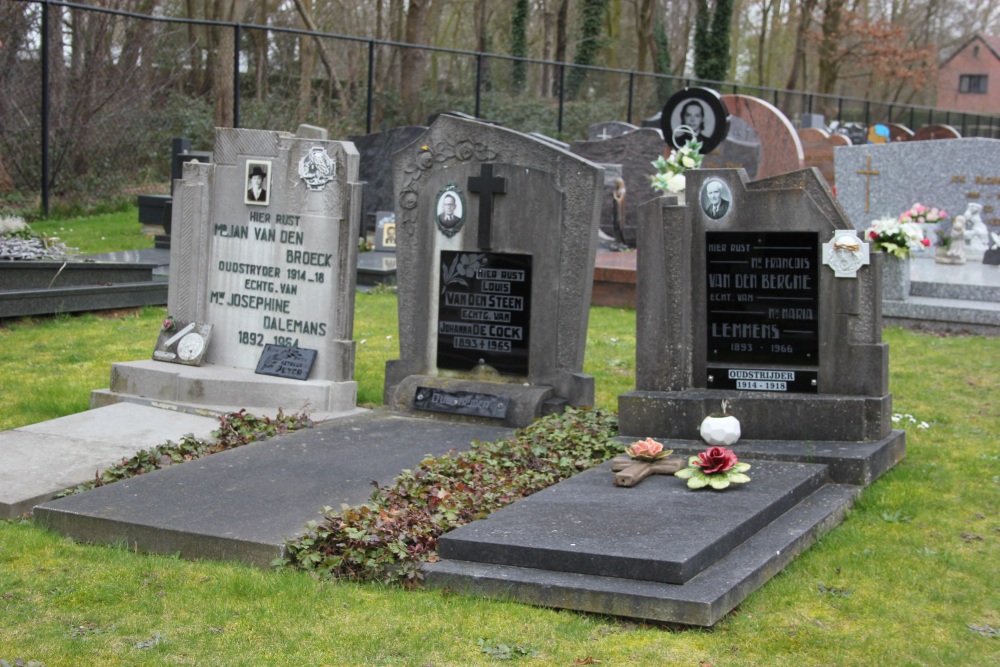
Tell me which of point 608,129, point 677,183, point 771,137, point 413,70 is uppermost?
point 413,70

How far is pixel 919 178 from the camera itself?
51.8ft

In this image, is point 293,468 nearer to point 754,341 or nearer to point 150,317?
point 754,341

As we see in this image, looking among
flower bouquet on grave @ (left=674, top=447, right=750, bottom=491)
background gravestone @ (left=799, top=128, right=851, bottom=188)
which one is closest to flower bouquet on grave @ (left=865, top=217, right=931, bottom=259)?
flower bouquet on grave @ (left=674, top=447, right=750, bottom=491)

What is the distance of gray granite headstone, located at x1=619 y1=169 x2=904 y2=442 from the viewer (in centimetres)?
678

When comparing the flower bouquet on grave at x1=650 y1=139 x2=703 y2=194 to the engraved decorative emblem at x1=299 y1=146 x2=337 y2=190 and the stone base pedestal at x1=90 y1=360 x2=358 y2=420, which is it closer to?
the engraved decorative emblem at x1=299 y1=146 x2=337 y2=190

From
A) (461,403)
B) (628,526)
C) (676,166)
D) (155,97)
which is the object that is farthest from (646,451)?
(155,97)

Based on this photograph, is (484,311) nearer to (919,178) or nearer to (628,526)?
(628,526)

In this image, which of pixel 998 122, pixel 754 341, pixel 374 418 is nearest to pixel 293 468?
pixel 374 418

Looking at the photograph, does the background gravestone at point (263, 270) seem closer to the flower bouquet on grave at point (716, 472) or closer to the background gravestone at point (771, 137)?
the flower bouquet on grave at point (716, 472)

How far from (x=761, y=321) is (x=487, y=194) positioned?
201cm

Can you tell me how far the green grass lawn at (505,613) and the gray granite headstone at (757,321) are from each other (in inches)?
29.7

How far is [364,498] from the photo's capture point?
5.75 metres

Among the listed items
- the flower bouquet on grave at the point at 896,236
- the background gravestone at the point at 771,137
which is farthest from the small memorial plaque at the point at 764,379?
the background gravestone at the point at 771,137

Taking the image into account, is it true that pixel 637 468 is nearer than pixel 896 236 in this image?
Yes
